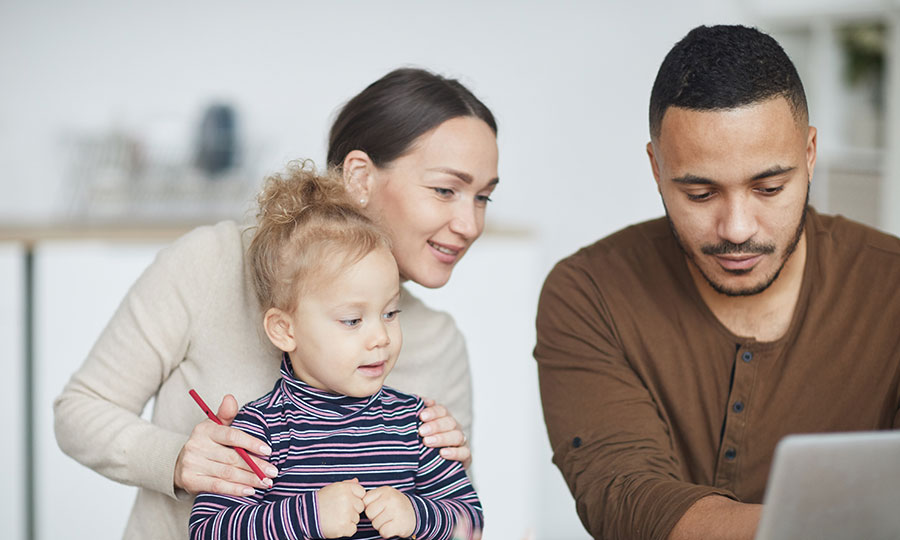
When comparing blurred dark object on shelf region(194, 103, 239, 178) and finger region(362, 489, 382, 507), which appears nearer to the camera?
finger region(362, 489, 382, 507)

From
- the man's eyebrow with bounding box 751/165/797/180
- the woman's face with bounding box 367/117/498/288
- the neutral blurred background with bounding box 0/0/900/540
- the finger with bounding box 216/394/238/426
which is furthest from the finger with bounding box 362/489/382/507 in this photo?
the neutral blurred background with bounding box 0/0/900/540

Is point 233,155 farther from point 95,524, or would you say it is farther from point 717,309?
point 717,309

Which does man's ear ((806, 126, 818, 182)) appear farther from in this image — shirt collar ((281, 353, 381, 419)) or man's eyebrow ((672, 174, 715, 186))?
shirt collar ((281, 353, 381, 419))

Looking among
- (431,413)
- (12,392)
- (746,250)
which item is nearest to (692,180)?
(746,250)

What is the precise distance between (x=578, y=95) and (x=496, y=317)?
1.45 meters

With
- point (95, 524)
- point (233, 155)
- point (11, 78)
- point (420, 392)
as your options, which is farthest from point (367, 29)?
point (420, 392)

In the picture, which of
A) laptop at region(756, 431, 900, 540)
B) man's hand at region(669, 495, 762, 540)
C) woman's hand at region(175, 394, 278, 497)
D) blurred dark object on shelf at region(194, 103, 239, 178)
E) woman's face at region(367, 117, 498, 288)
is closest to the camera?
laptop at region(756, 431, 900, 540)

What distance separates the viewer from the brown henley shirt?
1.55m

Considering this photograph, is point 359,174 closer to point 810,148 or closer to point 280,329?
point 280,329

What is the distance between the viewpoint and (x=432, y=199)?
65.2 inches

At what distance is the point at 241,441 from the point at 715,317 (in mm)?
827

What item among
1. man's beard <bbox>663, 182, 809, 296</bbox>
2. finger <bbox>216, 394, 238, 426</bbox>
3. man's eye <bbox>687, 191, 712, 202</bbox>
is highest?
man's eye <bbox>687, 191, 712, 202</bbox>

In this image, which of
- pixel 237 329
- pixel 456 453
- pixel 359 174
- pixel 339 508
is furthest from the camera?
pixel 359 174

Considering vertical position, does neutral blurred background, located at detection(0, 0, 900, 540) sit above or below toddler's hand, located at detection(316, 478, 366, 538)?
above
